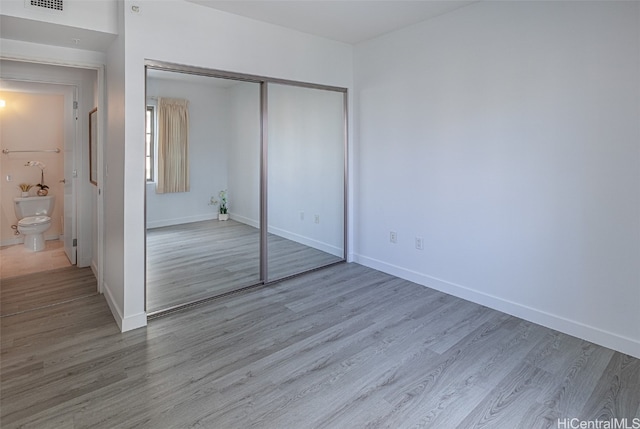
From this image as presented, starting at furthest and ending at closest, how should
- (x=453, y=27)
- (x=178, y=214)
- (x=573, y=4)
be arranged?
(x=178, y=214)
(x=453, y=27)
(x=573, y=4)

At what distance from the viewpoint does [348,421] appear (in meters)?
1.85

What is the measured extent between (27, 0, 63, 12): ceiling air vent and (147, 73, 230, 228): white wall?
0.95 meters

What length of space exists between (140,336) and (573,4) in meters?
3.99

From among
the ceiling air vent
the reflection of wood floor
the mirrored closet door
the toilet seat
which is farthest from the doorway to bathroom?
the mirrored closet door

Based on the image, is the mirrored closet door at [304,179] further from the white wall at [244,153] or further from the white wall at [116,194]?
the white wall at [116,194]

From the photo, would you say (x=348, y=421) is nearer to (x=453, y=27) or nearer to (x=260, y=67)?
(x=260, y=67)

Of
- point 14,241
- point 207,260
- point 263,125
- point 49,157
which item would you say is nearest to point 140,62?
point 263,125

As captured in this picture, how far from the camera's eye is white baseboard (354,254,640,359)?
251cm

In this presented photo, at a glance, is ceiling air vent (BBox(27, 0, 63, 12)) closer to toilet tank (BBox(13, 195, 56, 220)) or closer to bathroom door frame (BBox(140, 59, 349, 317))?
bathroom door frame (BBox(140, 59, 349, 317))

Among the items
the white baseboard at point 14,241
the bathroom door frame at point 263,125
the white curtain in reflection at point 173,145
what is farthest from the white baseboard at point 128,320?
the white baseboard at point 14,241

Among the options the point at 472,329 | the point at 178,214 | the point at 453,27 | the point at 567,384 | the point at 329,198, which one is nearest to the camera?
the point at 567,384

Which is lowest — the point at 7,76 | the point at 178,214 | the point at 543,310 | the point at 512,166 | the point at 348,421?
the point at 348,421

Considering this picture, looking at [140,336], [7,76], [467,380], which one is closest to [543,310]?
[467,380]

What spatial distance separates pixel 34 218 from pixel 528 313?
6.15m
